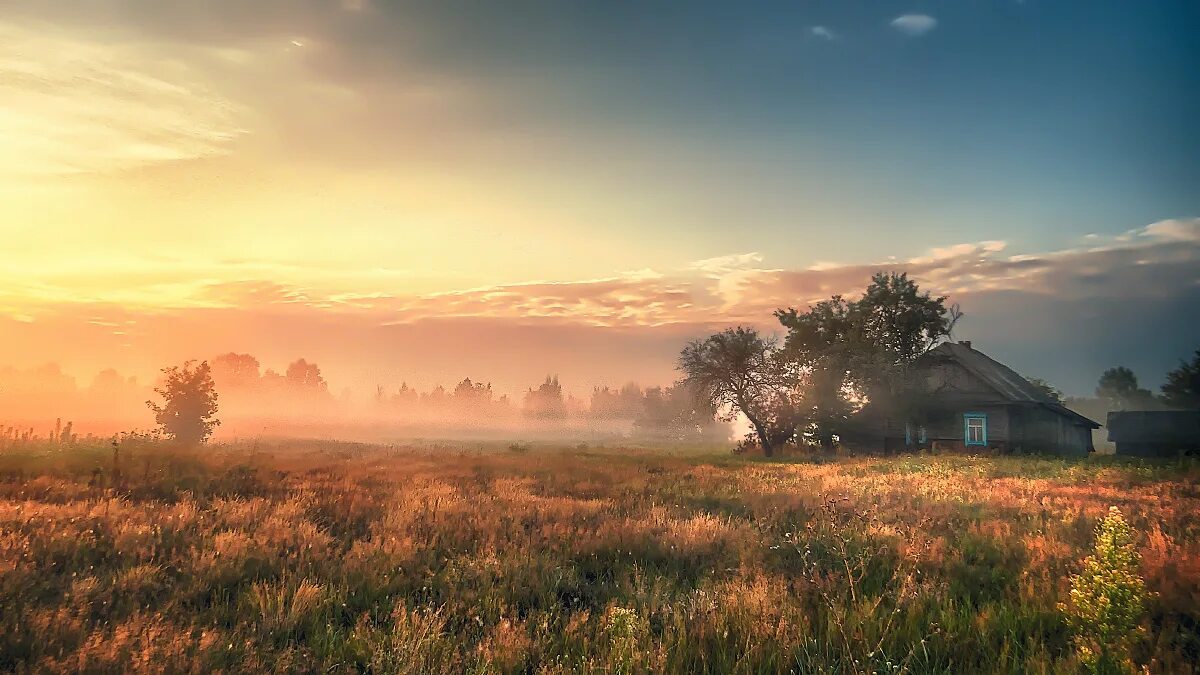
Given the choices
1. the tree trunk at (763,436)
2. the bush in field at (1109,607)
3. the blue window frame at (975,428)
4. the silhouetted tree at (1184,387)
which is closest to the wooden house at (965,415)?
the blue window frame at (975,428)

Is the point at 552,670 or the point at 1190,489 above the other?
the point at 552,670

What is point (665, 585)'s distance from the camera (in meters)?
6.35

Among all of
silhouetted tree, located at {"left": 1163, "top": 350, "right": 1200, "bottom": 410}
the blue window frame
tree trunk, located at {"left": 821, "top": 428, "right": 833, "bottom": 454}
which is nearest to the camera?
the blue window frame

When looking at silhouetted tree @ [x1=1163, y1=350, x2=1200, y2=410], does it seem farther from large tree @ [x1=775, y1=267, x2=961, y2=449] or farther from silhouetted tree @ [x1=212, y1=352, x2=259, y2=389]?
silhouetted tree @ [x1=212, y1=352, x2=259, y2=389]

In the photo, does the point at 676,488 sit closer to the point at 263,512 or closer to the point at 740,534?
Result: the point at 740,534

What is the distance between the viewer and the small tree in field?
28828 mm

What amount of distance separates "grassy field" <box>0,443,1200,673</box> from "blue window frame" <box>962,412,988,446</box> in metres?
25.4

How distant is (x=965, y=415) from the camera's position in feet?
119

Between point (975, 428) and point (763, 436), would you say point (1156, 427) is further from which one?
point (763, 436)

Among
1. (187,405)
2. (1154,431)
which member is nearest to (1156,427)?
(1154,431)

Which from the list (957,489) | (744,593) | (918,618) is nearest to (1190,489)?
(957,489)

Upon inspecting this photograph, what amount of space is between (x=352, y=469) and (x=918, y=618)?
15.6 m

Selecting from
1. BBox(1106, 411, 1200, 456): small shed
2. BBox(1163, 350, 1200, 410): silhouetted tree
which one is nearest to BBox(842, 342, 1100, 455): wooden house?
BBox(1106, 411, 1200, 456): small shed

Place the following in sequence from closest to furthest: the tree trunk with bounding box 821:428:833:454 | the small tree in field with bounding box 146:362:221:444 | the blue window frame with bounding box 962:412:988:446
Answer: the small tree in field with bounding box 146:362:221:444
the blue window frame with bounding box 962:412:988:446
the tree trunk with bounding box 821:428:833:454
